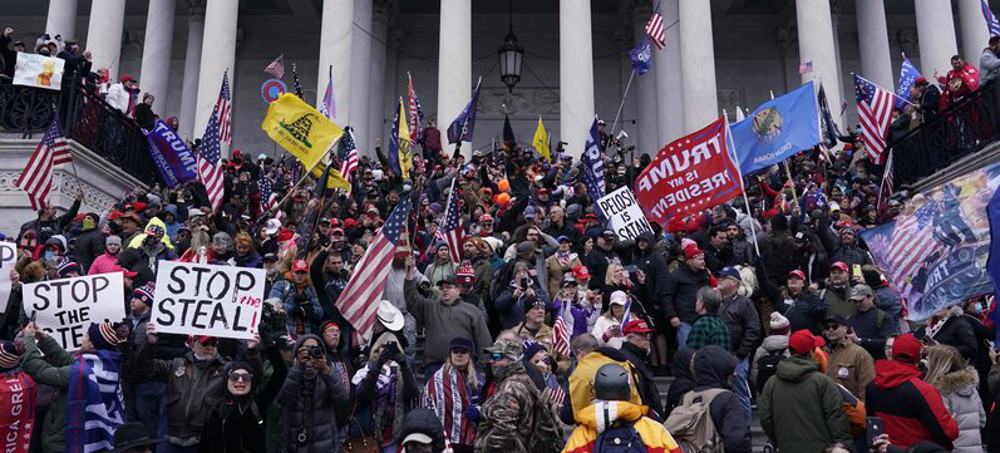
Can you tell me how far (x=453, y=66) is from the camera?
24.5 m

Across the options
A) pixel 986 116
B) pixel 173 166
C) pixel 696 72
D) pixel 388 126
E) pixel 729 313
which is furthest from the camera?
pixel 388 126

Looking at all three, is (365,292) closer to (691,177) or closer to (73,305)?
(73,305)

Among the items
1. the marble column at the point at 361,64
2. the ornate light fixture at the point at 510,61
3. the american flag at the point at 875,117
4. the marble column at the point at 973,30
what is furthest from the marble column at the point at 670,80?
the marble column at the point at 973,30

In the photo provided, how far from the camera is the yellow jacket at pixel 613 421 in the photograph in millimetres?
5105

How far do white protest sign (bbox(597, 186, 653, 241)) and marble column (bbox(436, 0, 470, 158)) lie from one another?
1068cm

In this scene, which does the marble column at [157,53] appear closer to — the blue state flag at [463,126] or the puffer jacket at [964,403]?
the blue state flag at [463,126]

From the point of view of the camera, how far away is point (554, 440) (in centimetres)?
641

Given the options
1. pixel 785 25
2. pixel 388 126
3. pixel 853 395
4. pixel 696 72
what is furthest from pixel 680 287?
pixel 785 25

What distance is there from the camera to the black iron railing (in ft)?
51.4

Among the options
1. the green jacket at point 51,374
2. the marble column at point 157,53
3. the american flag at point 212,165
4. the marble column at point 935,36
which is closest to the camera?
the green jacket at point 51,374

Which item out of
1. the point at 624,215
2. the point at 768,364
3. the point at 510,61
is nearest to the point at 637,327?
the point at 768,364

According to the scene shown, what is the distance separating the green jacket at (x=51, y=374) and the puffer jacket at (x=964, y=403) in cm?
705

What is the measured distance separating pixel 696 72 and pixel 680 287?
14.7 m

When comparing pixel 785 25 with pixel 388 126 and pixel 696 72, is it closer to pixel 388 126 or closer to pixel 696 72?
pixel 696 72
